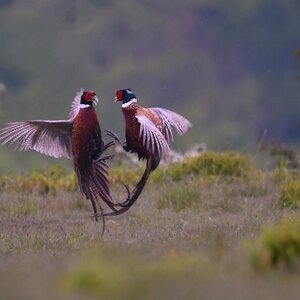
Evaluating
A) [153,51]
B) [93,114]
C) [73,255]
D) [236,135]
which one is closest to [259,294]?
[73,255]

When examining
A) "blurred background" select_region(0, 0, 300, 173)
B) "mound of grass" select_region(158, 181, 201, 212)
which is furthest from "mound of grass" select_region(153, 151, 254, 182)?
"blurred background" select_region(0, 0, 300, 173)

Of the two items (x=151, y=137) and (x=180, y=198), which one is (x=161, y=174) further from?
(x=151, y=137)

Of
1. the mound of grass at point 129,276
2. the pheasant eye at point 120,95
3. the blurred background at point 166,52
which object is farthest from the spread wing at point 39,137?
the blurred background at point 166,52

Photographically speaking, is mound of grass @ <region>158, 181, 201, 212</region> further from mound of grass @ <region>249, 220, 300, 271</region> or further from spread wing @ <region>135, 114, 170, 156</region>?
mound of grass @ <region>249, 220, 300, 271</region>

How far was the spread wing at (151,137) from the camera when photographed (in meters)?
7.97

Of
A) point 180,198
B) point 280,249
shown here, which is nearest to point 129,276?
point 280,249

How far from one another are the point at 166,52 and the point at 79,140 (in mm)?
24328

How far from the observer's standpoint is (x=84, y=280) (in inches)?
195

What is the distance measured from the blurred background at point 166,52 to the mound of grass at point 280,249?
20.2 metres

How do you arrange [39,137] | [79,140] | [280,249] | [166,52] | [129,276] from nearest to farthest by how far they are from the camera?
[129,276], [280,249], [79,140], [39,137], [166,52]

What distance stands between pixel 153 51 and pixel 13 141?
2430cm

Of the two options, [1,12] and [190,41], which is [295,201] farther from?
[1,12]

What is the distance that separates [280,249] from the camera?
5531mm

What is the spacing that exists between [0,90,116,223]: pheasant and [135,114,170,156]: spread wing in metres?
0.41
